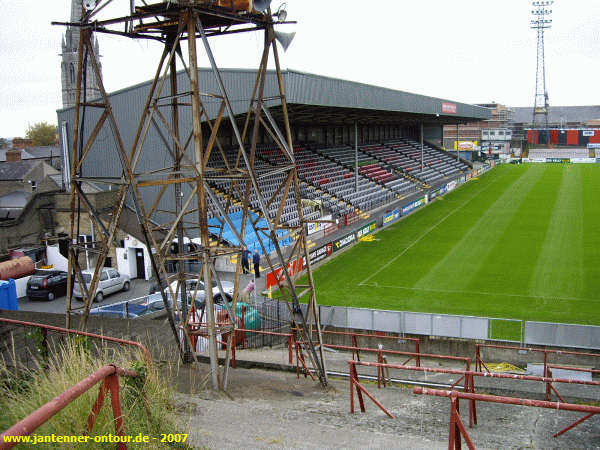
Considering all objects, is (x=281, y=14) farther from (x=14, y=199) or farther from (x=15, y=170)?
(x=15, y=170)

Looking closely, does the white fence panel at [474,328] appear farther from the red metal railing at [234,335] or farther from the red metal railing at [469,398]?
the red metal railing at [469,398]

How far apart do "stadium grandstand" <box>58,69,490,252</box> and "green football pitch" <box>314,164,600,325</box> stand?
200 inches

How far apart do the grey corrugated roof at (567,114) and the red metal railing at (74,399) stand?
171m

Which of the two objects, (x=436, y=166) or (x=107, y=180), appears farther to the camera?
(x=436, y=166)

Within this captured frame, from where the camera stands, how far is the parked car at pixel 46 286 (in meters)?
24.0

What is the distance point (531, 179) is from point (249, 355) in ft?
212

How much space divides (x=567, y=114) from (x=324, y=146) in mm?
134681

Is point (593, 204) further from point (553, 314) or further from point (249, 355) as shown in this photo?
point (249, 355)

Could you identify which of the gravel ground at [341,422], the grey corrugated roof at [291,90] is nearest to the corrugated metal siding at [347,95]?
the grey corrugated roof at [291,90]

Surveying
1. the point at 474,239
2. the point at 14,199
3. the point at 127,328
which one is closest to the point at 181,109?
the point at 14,199

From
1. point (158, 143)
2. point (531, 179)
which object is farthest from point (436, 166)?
point (158, 143)

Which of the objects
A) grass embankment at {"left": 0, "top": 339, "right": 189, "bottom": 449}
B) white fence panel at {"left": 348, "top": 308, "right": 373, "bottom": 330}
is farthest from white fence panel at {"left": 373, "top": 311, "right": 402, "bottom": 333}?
grass embankment at {"left": 0, "top": 339, "right": 189, "bottom": 449}

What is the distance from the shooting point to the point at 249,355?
47.6ft

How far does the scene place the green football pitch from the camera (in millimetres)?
22422
